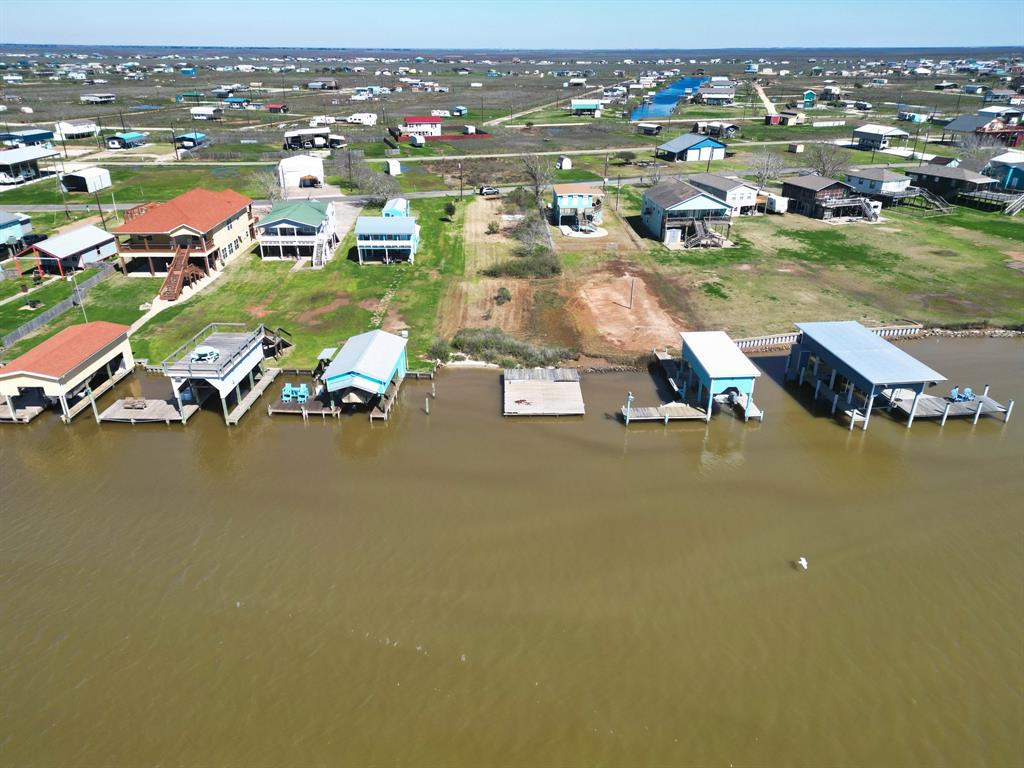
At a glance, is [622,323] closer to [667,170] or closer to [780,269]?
[780,269]

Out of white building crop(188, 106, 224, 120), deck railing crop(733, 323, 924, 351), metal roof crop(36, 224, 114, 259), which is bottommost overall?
deck railing crop(733, 323, 924, 351)

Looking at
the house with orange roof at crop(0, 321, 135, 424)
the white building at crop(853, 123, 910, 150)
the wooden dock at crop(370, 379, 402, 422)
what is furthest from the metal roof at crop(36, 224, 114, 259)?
the white building at crop(853, 123, 910, 150)

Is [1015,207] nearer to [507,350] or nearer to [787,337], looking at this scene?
[787,337]

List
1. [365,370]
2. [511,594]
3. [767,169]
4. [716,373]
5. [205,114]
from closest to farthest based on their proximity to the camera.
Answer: [511,594] < [716,373] < [365,370] < [767,169] < [205,114]

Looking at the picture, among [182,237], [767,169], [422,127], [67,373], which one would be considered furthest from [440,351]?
[422,127]

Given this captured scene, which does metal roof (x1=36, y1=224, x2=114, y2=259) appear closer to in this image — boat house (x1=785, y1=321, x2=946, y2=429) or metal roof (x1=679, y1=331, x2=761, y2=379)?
metal roof (x1=679, y1=331, x2=761, y2=379)

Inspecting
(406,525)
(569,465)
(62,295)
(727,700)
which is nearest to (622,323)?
(569,465)
